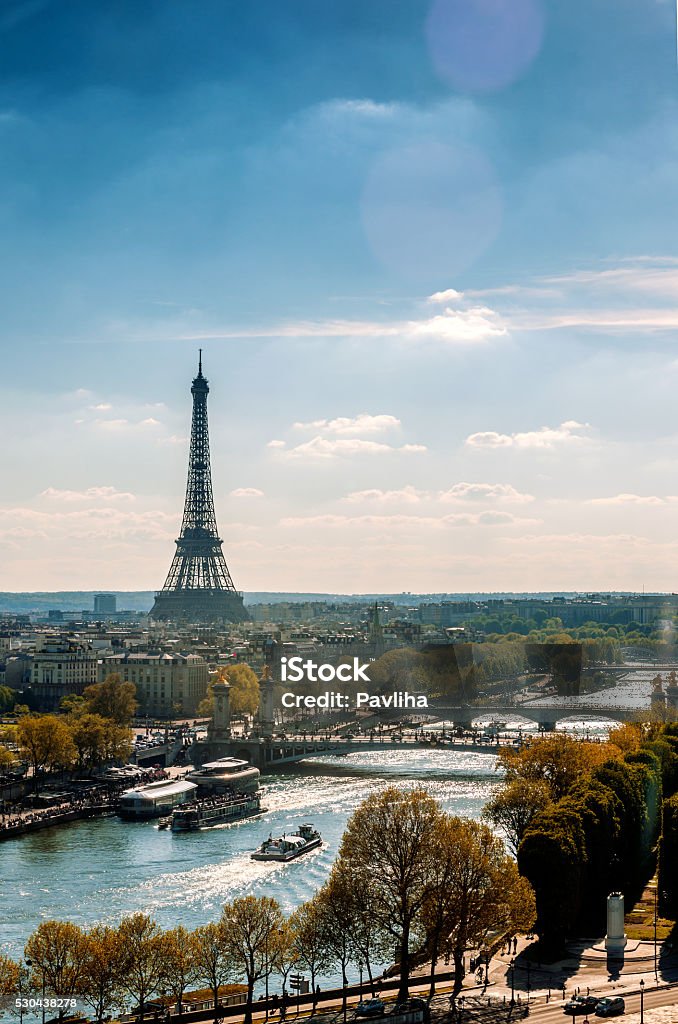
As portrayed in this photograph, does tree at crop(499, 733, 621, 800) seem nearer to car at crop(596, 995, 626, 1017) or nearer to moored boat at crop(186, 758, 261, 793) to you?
car at crop(596, 995, 626, 1017)

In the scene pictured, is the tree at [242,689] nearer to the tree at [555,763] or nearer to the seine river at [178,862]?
the seine river at [178,862]

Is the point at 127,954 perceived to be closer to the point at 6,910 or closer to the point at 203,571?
the point at 6,910

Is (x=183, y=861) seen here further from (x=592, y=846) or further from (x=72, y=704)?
(x=72, y=704)

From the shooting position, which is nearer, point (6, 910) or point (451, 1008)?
point (451, 1008)

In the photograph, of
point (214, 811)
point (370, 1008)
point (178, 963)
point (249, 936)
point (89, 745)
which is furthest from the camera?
point (89, 745)

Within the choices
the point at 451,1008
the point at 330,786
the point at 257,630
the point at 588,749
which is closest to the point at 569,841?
the point at 451,1008

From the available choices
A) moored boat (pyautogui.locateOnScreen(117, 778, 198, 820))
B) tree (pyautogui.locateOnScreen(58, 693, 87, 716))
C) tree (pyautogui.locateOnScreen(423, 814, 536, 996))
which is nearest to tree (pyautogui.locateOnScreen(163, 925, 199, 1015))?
tree (pyautogui.locateOnScreen(423, 814, 536, 996))

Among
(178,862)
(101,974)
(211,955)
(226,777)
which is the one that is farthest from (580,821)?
(226,777)
